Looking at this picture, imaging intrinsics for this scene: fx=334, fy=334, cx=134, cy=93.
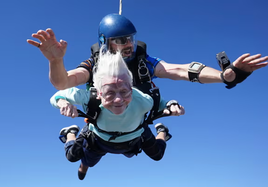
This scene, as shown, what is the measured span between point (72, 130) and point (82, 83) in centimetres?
182

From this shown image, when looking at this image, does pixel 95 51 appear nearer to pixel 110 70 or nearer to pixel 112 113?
pixel 110 70

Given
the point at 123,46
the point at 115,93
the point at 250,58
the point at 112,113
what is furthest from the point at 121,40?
the point at 250,58

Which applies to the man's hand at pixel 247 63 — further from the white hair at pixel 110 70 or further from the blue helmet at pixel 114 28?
the blue helmet at pixel 114 28

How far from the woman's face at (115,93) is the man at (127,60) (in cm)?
51

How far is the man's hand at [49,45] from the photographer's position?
153 inches

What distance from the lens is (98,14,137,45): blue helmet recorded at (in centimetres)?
500

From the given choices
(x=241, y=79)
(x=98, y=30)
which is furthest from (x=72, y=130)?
(x=241, y=79)

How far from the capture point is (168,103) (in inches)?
183

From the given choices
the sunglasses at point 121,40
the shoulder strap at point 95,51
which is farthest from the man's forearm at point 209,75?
the shoulder strap at point 95,51

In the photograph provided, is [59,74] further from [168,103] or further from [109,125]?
[168,103]

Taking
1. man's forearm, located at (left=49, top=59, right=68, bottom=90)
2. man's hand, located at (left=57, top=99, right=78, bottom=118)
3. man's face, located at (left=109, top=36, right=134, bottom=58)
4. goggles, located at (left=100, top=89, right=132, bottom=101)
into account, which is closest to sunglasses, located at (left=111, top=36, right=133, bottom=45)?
man's face, located at (left=109, top=36, right=134, bottom=58)

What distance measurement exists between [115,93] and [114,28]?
1.20 metres

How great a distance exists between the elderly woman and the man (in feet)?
0.85

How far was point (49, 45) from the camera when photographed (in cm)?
392
